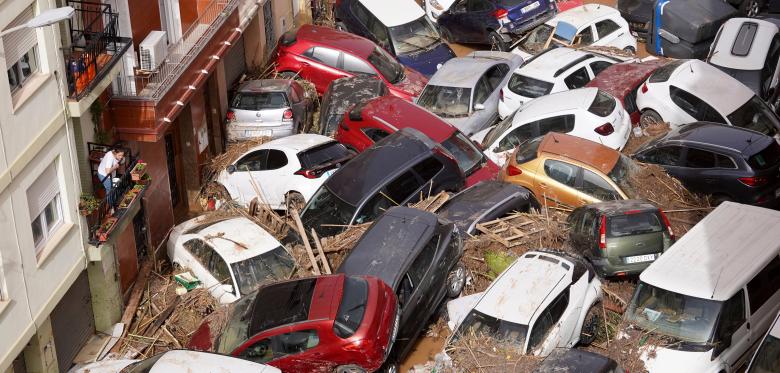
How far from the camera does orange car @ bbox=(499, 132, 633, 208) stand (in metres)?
18.9

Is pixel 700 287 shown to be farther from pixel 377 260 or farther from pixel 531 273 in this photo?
pixel 377 260

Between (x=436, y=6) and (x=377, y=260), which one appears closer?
(x=377, y=260)

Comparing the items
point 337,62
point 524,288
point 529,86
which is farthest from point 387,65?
point 524,288

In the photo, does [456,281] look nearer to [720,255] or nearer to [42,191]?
[720,255]

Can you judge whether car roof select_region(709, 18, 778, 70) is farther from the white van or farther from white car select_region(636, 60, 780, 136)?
the white van

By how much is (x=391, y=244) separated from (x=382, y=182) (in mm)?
2417

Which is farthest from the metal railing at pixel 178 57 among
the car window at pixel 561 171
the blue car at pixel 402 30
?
the car window at pixel 561 171

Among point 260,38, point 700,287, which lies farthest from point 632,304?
point 260,38

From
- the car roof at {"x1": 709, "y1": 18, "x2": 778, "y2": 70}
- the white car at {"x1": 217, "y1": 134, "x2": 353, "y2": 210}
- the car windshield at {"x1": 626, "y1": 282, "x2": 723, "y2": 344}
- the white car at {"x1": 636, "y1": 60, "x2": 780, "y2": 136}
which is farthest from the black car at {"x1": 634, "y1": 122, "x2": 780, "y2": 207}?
the white car at {"x1": 217, "y1": 134, "x2": 353, "y2": 210}

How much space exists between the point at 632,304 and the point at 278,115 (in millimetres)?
9593

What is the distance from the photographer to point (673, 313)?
15.0 meters

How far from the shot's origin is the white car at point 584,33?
26297 mm

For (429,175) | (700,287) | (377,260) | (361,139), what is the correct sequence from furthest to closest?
(361,139) < (429,175) < (377,260) < (700,287)

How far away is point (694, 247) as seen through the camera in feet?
51.8
